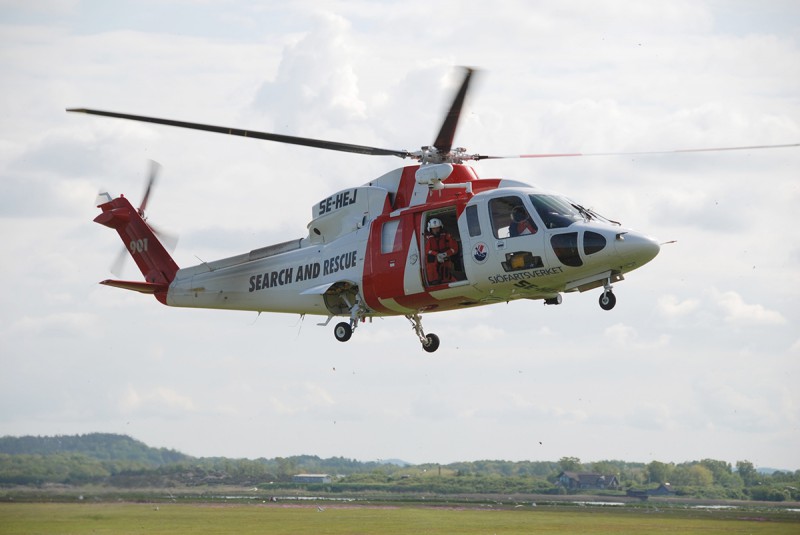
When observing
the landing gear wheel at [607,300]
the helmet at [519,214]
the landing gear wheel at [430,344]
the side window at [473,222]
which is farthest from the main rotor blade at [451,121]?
→ the landing gear wheel at [607,300]

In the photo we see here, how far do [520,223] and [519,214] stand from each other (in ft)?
0.60

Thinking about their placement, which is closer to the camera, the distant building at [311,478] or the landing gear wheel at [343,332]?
the landing gear wheel at [343,332]

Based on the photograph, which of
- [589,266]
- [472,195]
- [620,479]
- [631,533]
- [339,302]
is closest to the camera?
[589,266]

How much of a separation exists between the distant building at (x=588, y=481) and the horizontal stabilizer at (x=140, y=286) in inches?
927

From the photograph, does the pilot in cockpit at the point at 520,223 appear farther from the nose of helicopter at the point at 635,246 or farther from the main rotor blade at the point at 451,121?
the main rotor blade at the point at 451,121

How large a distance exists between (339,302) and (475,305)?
330cm

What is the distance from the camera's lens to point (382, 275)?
79.9ft

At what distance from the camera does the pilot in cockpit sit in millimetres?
22141

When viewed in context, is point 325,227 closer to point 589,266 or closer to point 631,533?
point 589,266

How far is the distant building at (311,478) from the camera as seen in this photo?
4271 cm

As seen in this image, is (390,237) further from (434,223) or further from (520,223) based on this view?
(520,223)

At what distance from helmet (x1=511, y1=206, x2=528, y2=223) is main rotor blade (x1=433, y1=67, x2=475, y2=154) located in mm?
2449

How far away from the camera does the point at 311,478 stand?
4384 cm

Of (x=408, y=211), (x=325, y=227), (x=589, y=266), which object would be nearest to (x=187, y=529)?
(x=325, y=227)
